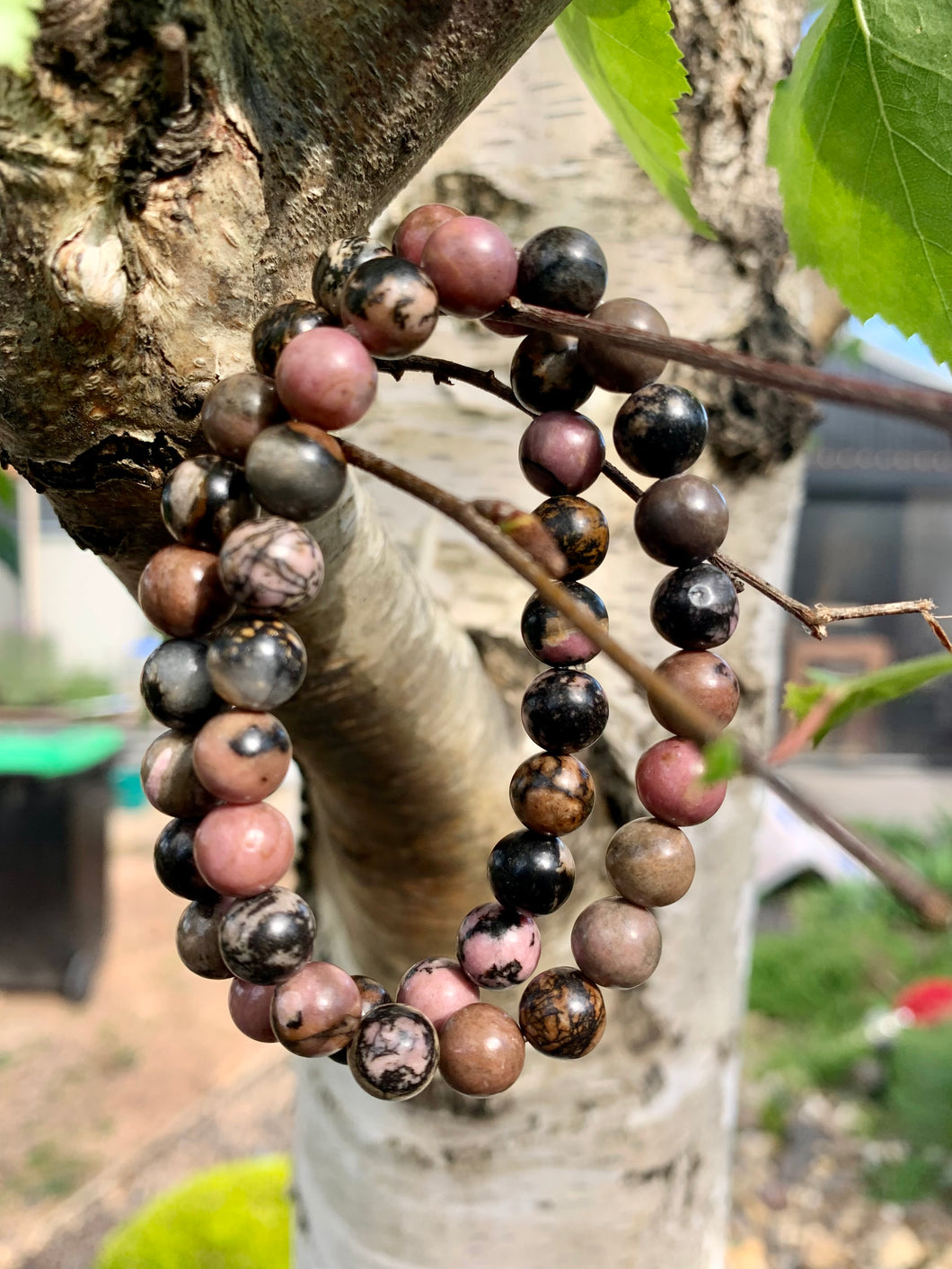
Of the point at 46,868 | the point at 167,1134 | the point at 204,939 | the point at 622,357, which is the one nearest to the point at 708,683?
the point at 622,357

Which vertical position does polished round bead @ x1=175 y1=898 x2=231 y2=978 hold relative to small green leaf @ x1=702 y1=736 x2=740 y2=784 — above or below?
below

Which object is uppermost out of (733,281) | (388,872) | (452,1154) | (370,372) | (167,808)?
(733,281)


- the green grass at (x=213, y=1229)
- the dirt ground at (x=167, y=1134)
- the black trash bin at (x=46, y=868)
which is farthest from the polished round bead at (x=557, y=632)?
the black trash bin at (x=46, y=868)

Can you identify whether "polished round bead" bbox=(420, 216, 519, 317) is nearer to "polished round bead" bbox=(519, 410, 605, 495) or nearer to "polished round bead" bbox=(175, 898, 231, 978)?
"polished round bead" bbox=(519, 410, 605, 495)

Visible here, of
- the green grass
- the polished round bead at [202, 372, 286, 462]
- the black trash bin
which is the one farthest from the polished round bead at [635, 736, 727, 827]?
the black trash bin

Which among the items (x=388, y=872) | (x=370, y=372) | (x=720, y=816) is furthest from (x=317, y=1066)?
(x=370, y=372)

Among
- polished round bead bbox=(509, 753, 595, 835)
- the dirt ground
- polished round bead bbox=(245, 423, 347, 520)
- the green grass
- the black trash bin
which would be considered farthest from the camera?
the black trash bin

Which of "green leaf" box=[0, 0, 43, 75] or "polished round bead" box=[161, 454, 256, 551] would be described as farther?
"polished round bead" box=[161, 454, 256, 551]

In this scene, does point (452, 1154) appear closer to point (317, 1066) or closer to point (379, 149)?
point (317, 1066)

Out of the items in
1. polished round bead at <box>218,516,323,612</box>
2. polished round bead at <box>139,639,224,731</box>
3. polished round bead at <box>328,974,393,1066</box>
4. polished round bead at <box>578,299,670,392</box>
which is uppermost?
polished round bead at <box>578,299,670,392</box>
